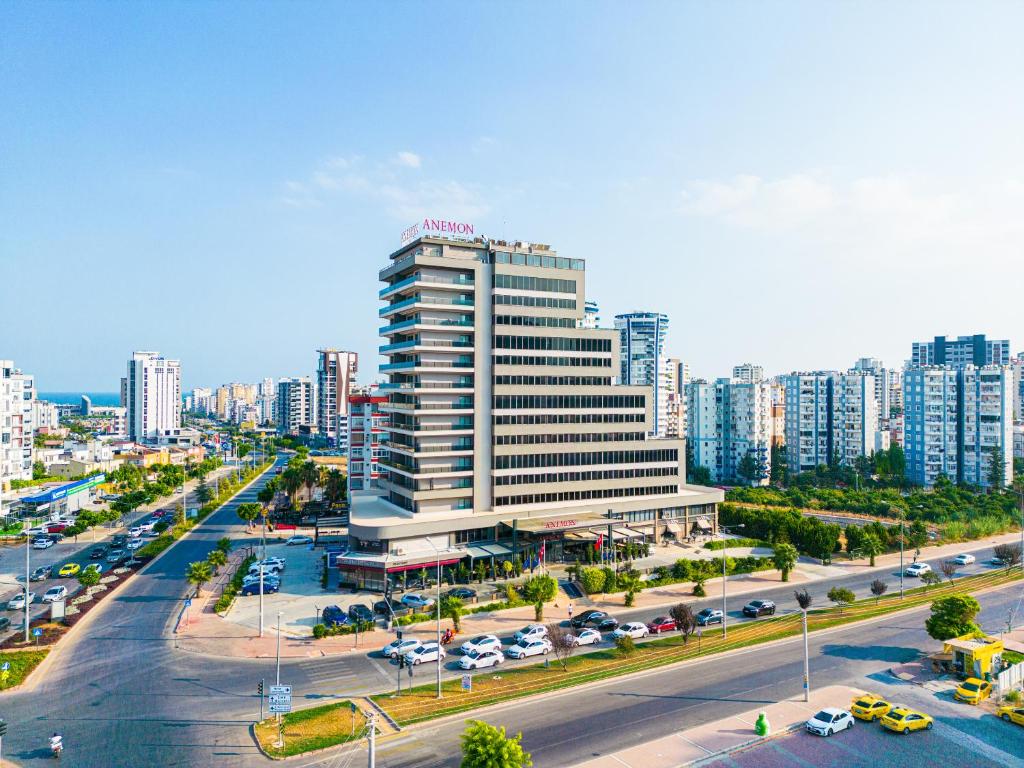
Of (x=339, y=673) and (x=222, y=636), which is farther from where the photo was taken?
(x=222, y=636)

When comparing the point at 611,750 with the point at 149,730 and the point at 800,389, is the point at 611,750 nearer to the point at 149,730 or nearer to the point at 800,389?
the point at 149,730

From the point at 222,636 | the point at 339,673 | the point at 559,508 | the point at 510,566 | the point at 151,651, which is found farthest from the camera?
the point at 559,508

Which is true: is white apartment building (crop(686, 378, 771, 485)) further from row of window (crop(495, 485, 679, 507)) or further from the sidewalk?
the sidewalk

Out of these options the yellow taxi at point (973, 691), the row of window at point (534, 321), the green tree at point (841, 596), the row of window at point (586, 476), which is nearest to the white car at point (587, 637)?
the green tree at point (841, 596)

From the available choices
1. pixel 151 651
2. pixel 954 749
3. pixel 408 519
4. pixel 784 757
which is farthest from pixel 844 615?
pixel 151 651

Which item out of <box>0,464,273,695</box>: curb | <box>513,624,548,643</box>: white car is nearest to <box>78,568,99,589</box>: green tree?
<box>0,464,273,695</box>: curb
